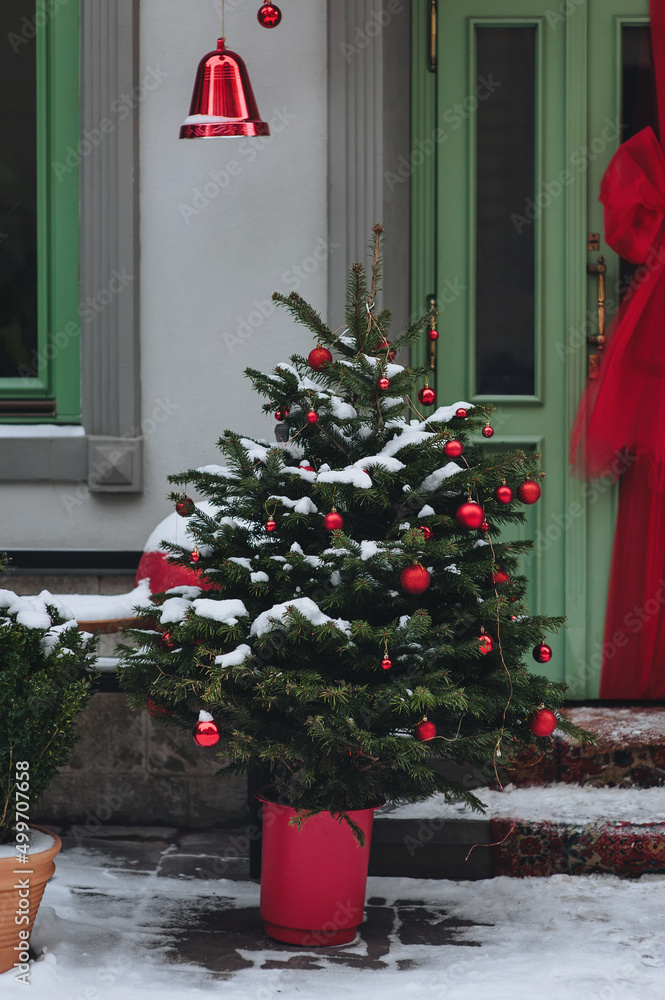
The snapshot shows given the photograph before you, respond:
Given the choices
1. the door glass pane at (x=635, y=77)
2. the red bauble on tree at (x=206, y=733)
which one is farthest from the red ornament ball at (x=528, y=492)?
the door glass pane at (x=635, y=77)

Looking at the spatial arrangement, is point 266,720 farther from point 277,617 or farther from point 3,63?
point 3,63

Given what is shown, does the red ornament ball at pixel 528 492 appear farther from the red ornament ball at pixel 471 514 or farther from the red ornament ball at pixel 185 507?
the red ornament ball at pixel 185 507

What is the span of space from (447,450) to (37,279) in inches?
90.0

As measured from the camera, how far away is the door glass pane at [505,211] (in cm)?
441

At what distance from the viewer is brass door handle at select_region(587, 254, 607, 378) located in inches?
173

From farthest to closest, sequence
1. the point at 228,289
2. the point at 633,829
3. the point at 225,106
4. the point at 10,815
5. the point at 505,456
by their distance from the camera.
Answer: the point at 228,289 < the point at 225,106 < the point at 633,829 < the point at 505,456 < the point at 10,815

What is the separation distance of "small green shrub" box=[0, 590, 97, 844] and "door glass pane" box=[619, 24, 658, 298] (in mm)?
2801

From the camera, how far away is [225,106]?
392cm

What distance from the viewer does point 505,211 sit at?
4445 mm

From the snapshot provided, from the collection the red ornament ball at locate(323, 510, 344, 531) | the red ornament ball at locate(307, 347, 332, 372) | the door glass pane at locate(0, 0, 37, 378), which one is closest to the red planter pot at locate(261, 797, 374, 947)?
the red ornament ball at locate(323, 510, 344, 531)

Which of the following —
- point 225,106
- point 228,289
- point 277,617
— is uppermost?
point 225,106

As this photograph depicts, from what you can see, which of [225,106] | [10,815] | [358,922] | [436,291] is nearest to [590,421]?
[436,291]

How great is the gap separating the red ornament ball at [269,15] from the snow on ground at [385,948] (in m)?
3.10

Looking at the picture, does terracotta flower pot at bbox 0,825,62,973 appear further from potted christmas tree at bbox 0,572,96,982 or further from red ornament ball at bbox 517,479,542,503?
red ornament ball at bbox 517,479,542,503
